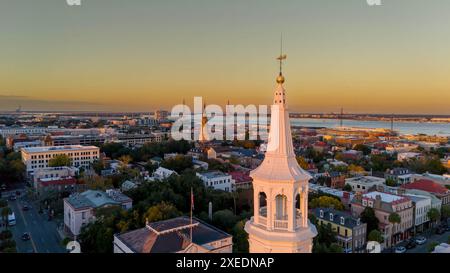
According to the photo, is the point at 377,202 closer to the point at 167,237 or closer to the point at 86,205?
the point at 167,237

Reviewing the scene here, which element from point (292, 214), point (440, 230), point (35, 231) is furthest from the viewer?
point (440, 230)

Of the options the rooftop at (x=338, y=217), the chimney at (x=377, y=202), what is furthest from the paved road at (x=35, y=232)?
the chimney at (x=377, y=202)

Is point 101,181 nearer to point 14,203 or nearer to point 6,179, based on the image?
point 14,203

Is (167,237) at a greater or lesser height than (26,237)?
greater

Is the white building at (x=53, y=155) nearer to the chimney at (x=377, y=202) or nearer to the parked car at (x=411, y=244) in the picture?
the chimney at (x=377, y=202)

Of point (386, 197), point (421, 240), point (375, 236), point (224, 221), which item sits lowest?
point (421, 240)

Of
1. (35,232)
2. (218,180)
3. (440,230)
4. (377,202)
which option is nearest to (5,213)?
(35,232)
